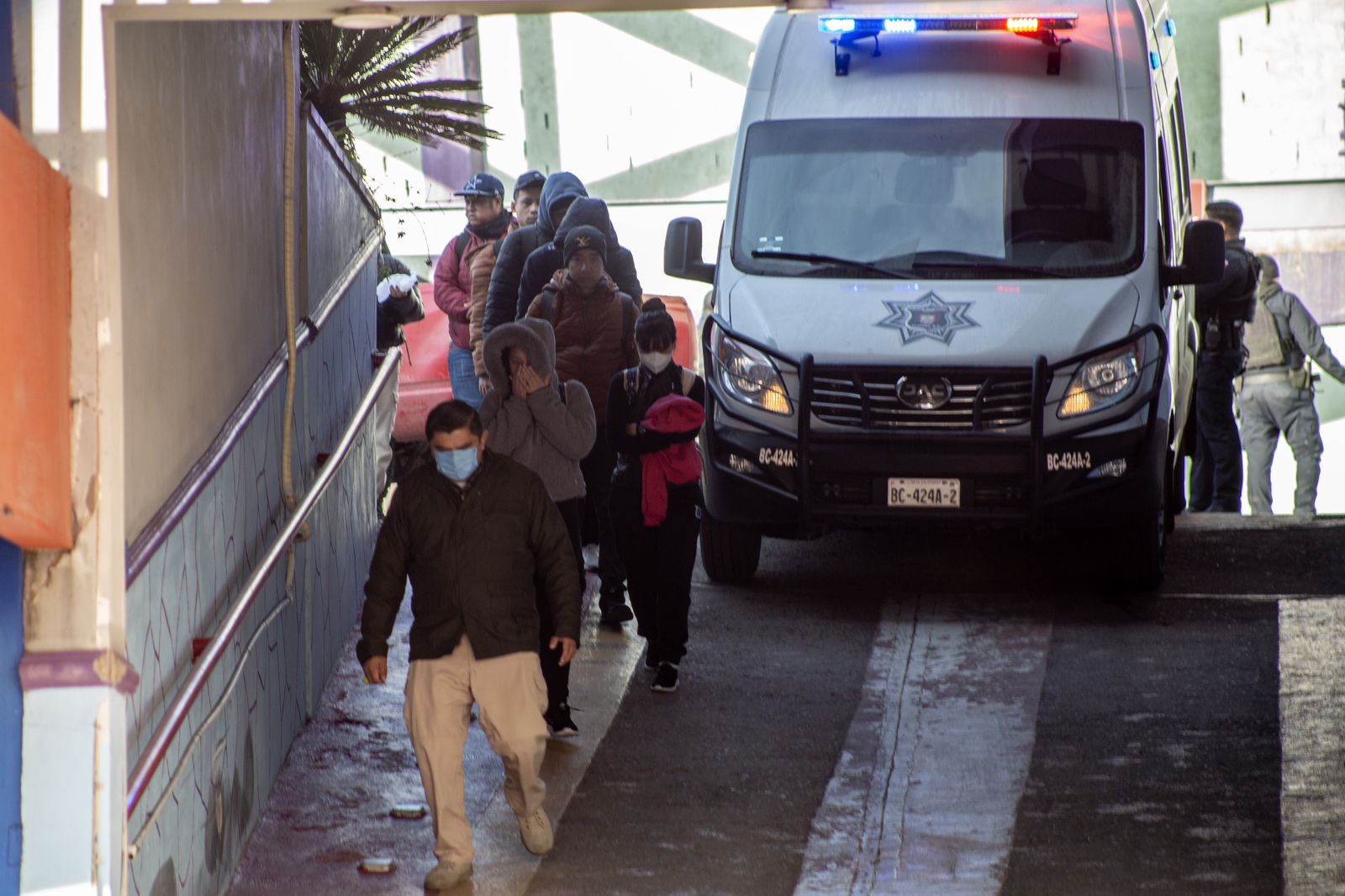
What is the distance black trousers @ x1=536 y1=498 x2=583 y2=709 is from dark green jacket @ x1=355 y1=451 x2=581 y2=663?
244 mm

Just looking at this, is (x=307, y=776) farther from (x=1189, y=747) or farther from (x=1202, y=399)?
(x=1202, y=399)

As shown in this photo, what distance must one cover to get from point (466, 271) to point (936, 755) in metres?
5.19

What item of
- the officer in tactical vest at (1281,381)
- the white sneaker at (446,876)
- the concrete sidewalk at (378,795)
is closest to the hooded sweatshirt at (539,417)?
the concrete sidewalk at (378,795)

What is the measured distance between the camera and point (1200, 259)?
9.84 meters

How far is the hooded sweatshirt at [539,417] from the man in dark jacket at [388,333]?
9.02ft

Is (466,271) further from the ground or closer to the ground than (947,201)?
closer to the ground

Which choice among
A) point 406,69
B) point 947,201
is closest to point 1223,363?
point 947,201

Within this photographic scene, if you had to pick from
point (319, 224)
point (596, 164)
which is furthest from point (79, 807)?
point (596, 164)

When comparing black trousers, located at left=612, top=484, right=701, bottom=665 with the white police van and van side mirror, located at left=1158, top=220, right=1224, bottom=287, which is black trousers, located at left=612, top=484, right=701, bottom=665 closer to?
the white police van

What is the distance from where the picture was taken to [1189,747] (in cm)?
775

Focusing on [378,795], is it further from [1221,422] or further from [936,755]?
[1221,422]

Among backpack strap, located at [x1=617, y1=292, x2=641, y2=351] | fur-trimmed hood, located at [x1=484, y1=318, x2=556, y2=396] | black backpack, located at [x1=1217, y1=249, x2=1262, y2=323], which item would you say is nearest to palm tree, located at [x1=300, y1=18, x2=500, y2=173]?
backpack strap, located at [x1=617, y1=292, x2=641, y2=351]

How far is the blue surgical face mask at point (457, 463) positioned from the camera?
653 centimetres

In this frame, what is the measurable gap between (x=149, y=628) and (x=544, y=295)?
4810mm
